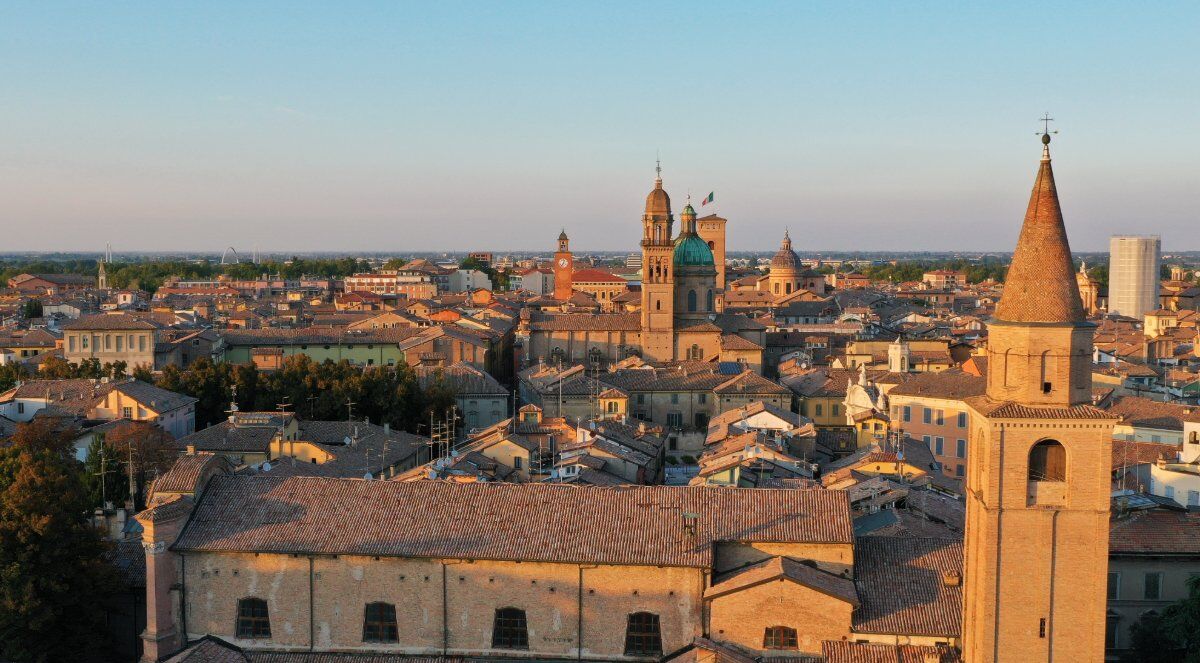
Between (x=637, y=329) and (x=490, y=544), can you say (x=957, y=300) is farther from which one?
(x=490, y=544)

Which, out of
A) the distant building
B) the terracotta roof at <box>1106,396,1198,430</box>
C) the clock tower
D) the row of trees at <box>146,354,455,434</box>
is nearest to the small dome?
the row of trees at <box>146,354,455,434</box>

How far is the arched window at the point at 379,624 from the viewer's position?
2386 centimetres

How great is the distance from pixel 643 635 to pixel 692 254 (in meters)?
54.7

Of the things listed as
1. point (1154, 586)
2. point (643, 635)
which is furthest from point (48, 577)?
point (1154, 586)

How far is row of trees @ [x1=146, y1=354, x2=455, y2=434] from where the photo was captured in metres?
53.6

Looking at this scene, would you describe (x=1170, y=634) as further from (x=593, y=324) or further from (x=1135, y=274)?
(x=1135, y=274)

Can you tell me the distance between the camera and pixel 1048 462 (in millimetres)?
20953

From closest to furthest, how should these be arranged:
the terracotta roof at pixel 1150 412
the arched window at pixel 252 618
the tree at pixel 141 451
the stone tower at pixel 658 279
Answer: the arched window at pixel 252 618
the tree at pixel 141 451
the terracotta roof at pixel 1150 412
the stone tower at pixel 658 279

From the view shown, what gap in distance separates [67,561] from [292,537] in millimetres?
5236

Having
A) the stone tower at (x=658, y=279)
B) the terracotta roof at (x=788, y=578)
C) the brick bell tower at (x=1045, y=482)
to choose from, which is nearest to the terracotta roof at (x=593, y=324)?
the stone tower at (x=658, y=279)

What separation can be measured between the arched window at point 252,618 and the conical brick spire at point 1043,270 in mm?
15878

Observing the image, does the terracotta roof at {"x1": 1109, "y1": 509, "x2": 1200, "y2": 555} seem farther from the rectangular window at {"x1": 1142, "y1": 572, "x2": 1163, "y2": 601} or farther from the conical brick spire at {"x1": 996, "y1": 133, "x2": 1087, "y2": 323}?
the conical brick spire at {"x1": 996, "y1": 133, "x2": 1087, "y2": 323}

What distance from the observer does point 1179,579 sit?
87.2 feet

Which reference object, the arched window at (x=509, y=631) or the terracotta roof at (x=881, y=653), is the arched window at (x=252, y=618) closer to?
the arched window at (x=509, y=631)
